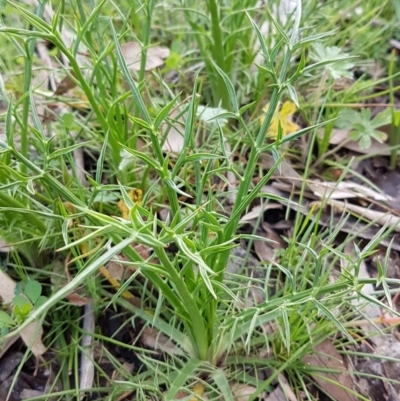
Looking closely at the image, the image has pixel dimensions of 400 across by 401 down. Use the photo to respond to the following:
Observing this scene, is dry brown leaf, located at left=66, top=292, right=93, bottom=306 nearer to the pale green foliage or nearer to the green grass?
the green grass

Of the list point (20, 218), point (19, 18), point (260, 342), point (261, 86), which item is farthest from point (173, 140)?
point (19, 18)

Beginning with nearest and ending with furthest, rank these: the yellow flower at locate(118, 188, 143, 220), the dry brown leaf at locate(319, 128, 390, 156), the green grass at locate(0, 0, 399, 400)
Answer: the green grass at locate(0, 0, 399, 400)
the yellow flower at locate(118, 188, 143, 220)
the dry brown leaf at locate(319, 128, 390, 156)

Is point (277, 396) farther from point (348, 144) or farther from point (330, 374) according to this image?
Result: point (348, 144)

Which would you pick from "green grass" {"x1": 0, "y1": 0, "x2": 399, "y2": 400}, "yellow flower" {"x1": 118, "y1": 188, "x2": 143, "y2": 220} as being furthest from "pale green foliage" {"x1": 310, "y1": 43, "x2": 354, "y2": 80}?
"yellow flower" {"x1": 118, "y1": 188, "x2": 143, "y2": 220}

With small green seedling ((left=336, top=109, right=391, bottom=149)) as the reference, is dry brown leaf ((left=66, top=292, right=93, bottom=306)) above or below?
below

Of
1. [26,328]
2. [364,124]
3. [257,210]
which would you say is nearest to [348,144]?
[364,124]

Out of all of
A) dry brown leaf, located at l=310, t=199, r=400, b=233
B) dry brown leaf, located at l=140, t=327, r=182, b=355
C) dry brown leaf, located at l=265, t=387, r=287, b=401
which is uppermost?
dry brown leaf, located at l=310, t=199, r=400, b=233

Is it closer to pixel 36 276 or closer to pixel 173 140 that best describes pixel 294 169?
pixel 173 140
